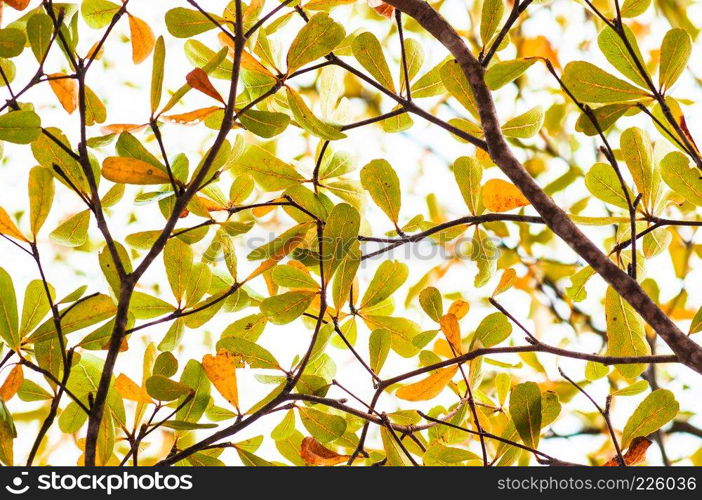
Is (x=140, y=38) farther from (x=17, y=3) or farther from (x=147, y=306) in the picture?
(x=147, y=306)

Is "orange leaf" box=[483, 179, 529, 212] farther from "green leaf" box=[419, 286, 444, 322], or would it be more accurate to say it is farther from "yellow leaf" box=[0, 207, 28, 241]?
"yellow leaf" box=[0, 207, 28, 241]

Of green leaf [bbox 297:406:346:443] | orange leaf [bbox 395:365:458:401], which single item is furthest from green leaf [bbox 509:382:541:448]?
green leaf [bbox 297:406:346:443]

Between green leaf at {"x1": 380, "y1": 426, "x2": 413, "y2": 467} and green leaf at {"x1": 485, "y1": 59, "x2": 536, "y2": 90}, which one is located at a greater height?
green leaf at {"x1": 485, "y1": 59, "x2": 536, "y2": 90}

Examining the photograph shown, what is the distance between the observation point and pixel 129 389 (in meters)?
0.63

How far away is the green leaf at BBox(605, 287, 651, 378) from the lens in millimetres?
609

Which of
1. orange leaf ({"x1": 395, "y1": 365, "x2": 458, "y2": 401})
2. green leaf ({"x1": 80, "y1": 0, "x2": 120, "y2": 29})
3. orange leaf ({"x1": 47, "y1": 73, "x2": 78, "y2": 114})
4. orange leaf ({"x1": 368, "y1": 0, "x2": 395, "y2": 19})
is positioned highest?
green leaf ({"x1": 80, "y1": 0, "x2": 120, "y2": 29})

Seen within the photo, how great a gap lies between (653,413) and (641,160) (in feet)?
0.80

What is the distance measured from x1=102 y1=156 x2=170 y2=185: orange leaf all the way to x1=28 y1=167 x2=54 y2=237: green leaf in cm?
10

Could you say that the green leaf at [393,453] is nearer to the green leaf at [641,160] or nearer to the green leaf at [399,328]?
the green leaf at [399,328]

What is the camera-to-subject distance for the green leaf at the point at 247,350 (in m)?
0.62

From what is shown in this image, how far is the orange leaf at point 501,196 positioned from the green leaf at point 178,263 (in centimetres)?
31

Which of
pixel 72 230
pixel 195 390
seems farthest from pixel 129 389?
pixel 72 230
